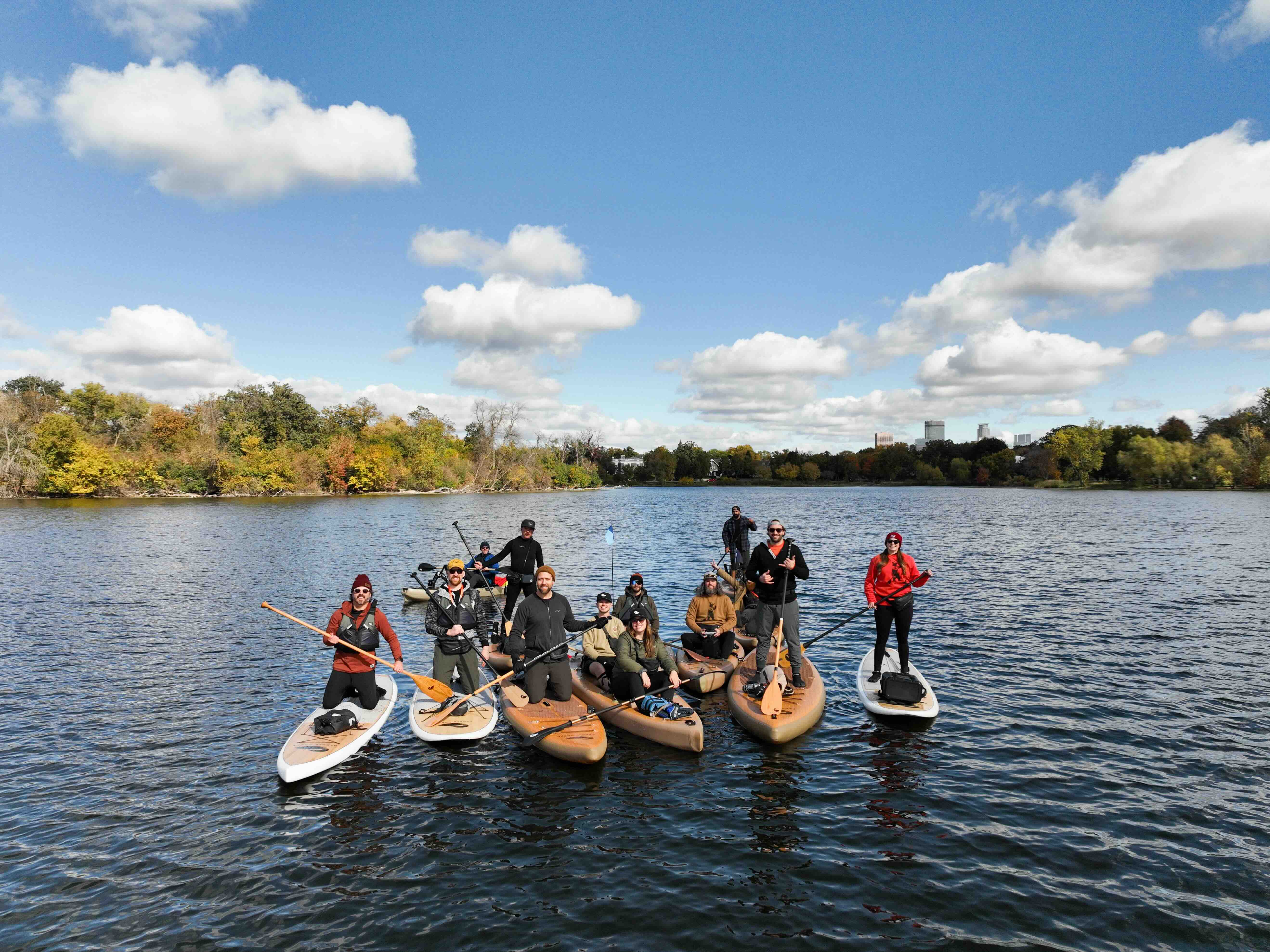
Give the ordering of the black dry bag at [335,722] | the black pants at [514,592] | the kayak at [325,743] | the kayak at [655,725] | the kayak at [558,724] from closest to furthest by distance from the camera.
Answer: the kayak at [325,743], the kayak at [558,724], the black dry bag at [335,722], the kayak at [655,725], the black pants at [514,592]

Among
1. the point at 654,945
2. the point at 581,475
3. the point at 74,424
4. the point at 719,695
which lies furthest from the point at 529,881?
the point at 581,475

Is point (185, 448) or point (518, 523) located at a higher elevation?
point (185, 448)

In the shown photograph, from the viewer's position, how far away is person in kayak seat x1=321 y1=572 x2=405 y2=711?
10344 mm

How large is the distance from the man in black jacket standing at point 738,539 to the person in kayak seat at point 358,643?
9.50m

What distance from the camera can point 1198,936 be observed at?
20.4 ft

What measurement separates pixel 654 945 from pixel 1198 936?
5193 mm

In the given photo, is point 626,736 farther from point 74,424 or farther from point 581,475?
point 581,475

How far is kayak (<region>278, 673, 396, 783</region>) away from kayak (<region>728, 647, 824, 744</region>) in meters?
→ 5.92

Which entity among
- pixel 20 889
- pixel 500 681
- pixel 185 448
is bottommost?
pixel 20 889

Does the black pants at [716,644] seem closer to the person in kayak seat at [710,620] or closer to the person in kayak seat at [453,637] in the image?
the person in kayak seat at [710,620]

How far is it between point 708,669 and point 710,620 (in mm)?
1864

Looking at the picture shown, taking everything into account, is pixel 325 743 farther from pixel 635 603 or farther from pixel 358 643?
pixel 635 603

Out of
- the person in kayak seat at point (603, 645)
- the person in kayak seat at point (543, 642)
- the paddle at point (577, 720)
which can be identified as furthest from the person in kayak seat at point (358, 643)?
the person in kayak seat at point (603, 645)

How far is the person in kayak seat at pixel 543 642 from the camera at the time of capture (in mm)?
10859
